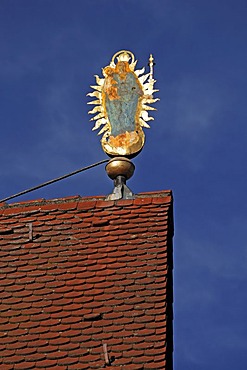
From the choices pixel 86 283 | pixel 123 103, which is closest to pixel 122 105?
pixel 123 103

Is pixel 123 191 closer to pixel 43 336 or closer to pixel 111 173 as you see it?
pixel 111 173

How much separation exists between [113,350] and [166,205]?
290cm

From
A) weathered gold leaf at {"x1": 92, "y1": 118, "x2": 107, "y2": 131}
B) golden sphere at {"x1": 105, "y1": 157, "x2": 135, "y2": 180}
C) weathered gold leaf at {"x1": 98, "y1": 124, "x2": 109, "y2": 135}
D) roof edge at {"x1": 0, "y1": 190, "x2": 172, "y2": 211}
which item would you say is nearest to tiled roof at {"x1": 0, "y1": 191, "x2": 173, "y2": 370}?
roof edge at {"x1": 0, "y1": 190, "x2": 172, "y2": 211}

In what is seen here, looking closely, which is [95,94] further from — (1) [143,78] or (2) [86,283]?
(2) [86,283]

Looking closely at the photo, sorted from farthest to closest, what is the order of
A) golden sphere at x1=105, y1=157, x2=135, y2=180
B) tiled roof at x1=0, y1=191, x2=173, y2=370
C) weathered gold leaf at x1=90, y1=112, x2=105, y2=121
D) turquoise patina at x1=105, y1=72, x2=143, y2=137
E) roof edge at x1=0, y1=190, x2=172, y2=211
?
1. weathered gold leaf at x1=90, y1=112, x2=105, y2=121
2. turquoise patina at x1=105, y1=72, x2=143, y2=137
3. golden sphere at x1=105, y1=157, x2=135, y2=180
4. roof edge at x1=0, y1=190, x2=172, y2=211
5. tiled roof at x1=0, y1=191, x2=173, y2=370

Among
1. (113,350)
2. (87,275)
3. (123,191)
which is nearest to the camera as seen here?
(113,350)

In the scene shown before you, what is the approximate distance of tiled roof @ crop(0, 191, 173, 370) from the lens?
1972cm

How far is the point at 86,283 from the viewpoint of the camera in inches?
821

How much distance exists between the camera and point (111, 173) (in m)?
22.8

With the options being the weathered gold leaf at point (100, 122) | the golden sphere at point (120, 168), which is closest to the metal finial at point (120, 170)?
the golden sphere at point (120, 168)

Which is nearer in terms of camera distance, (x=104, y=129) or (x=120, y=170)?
(x=120, y=170)

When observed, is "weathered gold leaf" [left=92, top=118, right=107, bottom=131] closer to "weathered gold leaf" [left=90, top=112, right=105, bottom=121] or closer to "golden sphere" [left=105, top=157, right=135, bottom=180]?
"weathered gold leaf" [left=90, top=112, right=105, bottom=121]

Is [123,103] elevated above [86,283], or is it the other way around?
[123,103]

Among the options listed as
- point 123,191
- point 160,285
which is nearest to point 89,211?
point 123,191
